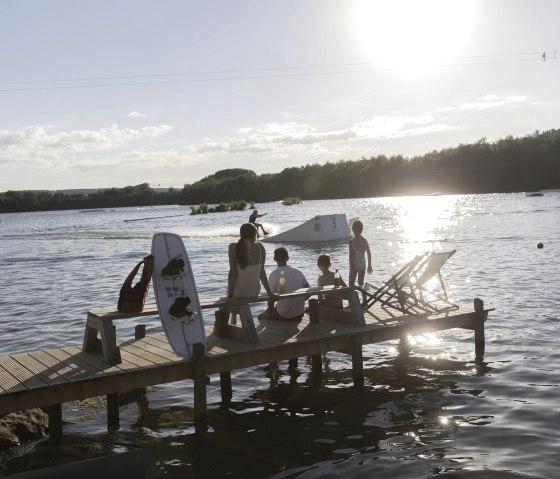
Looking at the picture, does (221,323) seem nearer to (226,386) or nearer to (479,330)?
(226,386)

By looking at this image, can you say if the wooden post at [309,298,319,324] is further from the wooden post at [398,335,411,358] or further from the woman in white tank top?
the wooden post at [398,335,411,358]

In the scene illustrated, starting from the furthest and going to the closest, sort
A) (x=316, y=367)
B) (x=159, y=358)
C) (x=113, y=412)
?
(x=316, y=367)
(x=113, y=412)
(x=159, y=358)

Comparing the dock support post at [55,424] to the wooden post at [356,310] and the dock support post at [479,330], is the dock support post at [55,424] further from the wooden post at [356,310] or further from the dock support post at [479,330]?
the dock support post at [479,330]

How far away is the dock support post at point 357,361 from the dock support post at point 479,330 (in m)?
2.76

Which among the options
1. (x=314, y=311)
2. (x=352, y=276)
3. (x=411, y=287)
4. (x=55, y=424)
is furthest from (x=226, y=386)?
(x=352, y=276)

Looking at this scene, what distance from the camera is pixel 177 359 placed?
9.35 metres

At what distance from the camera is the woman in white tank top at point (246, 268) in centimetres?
1051

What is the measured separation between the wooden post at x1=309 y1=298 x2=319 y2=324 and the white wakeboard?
247cm

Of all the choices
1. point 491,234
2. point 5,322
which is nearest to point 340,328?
point 5,322

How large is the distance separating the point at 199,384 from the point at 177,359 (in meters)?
0.46

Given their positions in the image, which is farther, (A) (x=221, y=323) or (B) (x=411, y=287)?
(B) (x=411, y=287)

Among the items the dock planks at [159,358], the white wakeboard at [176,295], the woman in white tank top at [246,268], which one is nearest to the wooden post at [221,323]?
the dock planks at [159,358]

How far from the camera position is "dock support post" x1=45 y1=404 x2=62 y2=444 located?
363 inches

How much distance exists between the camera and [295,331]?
10977 mm
